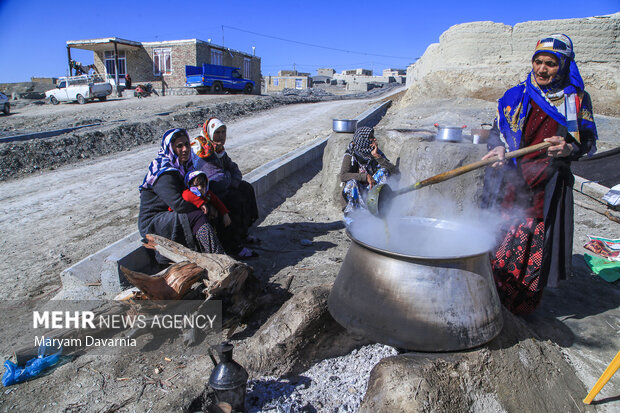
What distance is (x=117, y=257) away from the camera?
3164 millimetres

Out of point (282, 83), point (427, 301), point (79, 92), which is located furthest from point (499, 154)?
point (282, 83)

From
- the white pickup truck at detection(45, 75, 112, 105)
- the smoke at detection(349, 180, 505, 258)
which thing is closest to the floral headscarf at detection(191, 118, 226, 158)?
the smoke at detection(349, 180, 505, 258)

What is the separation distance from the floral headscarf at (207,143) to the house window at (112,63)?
32.1 meters

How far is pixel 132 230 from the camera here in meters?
4.60

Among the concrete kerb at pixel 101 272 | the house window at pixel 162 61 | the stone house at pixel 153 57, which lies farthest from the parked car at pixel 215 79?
the concrete kerb at pixel 101 272

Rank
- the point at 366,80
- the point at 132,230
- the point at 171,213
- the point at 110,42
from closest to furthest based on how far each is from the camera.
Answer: the point at 171,213 < the point at 132,230 < the point at 110,42 < the point at 366,80

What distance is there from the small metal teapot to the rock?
11140 millimetres

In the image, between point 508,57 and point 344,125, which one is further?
point 508,57

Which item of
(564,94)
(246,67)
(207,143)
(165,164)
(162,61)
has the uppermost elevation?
(246,67)

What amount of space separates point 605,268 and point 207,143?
4.33m

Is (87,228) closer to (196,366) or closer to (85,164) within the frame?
(196,366)

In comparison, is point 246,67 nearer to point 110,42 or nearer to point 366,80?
point 110,42

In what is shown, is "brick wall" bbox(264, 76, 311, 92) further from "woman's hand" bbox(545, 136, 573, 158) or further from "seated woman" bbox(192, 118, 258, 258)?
"woman's hand" bbox(545, 136, 573, 158)

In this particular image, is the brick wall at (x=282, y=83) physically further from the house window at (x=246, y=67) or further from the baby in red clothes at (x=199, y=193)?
the baby in red clothes at (x=199, y=193)
